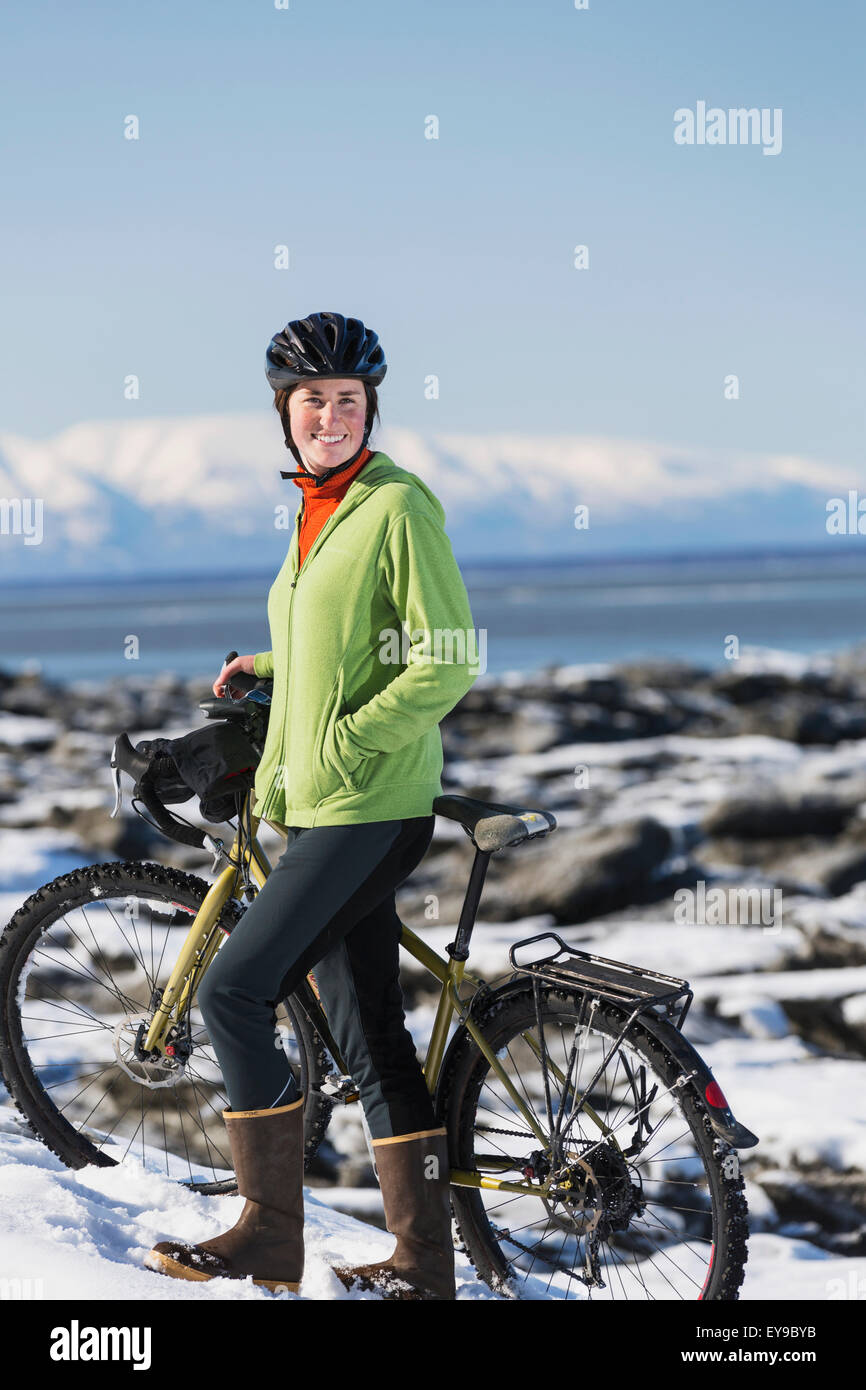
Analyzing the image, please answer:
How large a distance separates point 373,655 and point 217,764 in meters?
0.64

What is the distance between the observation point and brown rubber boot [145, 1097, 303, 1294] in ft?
10.3

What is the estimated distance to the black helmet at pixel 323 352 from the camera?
10.2 feet

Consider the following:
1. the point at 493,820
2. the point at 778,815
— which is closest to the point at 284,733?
the point at 493,820

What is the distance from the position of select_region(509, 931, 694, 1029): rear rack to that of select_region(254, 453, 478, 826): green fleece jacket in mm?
484

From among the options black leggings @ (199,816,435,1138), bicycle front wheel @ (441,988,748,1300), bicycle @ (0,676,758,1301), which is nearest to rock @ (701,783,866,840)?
bicycle @ (0,676,758,1301)

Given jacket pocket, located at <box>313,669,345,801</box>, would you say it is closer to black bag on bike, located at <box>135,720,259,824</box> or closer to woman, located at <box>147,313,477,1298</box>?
woman, located at <box>147,313,477,1298</box>

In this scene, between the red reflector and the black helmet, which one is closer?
the red reflector

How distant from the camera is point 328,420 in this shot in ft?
10.3

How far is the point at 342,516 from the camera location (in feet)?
10.0

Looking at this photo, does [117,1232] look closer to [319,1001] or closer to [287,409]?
[319,1001]

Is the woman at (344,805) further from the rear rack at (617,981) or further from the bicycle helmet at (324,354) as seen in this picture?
the rear rack at (617,981)
